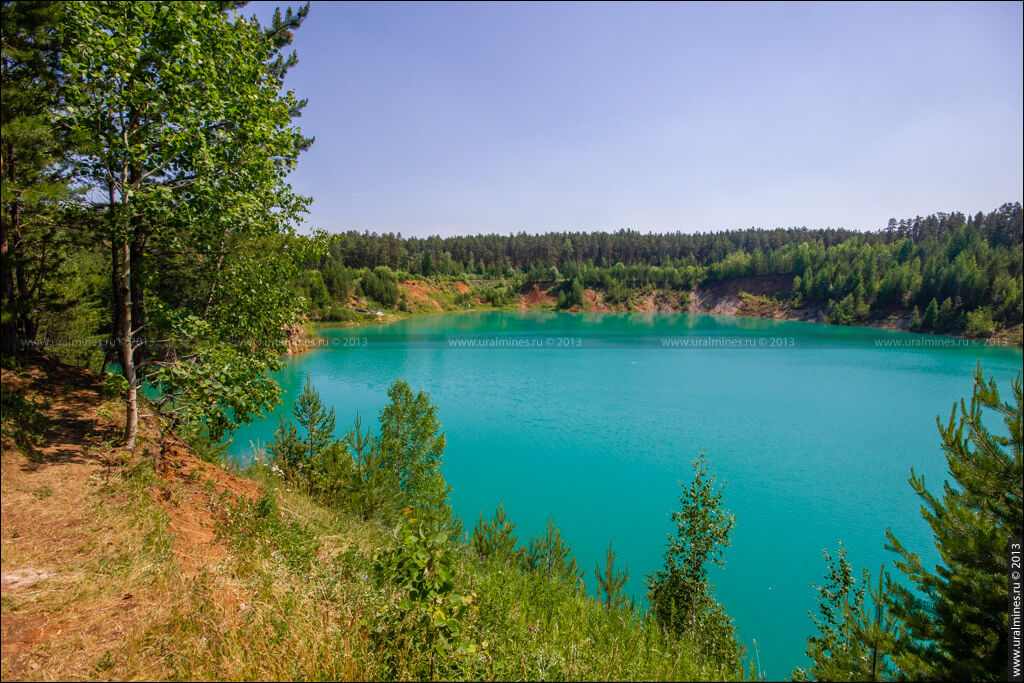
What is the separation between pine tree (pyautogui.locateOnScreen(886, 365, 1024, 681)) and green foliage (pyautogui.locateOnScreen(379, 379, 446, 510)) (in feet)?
39.3

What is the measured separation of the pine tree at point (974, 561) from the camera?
4543 millimetres

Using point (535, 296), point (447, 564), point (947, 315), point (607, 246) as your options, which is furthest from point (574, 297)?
point (447, 564)

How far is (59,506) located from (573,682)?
22.3 feet

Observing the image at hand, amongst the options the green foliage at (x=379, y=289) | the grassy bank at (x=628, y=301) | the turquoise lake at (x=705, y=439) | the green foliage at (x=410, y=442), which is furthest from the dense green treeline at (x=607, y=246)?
the green foliage at (x=410, y=442)

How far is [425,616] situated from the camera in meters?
4.14

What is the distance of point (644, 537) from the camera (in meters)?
15.6

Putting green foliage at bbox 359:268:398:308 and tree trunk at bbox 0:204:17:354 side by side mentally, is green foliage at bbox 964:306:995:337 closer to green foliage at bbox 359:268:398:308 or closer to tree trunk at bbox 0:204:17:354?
tree trunk at bbox 0:204:17:354

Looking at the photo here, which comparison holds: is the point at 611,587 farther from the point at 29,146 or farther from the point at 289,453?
the point at 29,146

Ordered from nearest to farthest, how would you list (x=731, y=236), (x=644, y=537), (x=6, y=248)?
(x=6, y=248) < (x=644, y=537) < (x=731, y=236)

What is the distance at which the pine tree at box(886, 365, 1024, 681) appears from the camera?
454cm

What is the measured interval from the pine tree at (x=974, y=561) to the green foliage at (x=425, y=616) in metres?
5.01

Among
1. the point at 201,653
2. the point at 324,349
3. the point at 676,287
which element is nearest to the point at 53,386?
the point at 201,653

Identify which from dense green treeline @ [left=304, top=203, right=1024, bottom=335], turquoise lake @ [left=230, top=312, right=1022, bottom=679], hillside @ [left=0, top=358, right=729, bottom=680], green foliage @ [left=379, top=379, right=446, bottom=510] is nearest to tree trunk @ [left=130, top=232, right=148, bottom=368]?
hillside @ [left=0, top=358, right=729, bottom=680]

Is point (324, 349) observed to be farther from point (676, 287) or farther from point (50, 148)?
point (676, 287)
